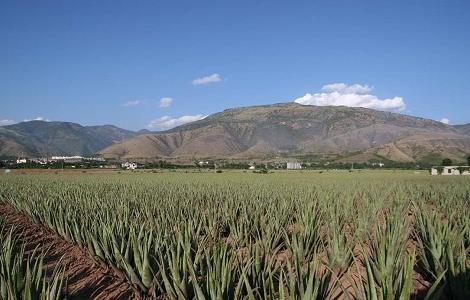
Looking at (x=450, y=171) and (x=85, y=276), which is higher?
(x=450, y=171)

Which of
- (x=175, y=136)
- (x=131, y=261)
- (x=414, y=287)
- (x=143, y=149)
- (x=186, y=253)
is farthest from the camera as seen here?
(x=175, y=136)

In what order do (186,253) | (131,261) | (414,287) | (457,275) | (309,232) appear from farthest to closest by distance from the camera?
(309,232), (131,261), (414,287), (457,275), (186,253)

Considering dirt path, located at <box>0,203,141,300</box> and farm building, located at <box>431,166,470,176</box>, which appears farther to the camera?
farm building, located at <box>431,166,470,176</box>

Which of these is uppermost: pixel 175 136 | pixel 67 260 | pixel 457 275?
pixel 175 136

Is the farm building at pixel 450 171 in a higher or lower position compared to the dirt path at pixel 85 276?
higher

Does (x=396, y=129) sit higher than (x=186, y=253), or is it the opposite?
(x=396, y=129)

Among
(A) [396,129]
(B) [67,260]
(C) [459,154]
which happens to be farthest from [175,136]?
(B) [67,260]

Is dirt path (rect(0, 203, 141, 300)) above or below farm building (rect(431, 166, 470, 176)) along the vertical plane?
below

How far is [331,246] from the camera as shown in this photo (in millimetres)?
5328

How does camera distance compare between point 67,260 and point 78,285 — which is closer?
point 78,285

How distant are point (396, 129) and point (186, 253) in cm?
20946

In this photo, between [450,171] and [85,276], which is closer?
[85,276]

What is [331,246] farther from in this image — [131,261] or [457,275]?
[131,261]

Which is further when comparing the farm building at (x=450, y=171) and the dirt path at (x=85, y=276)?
the farm building at (x=450, y=171)
